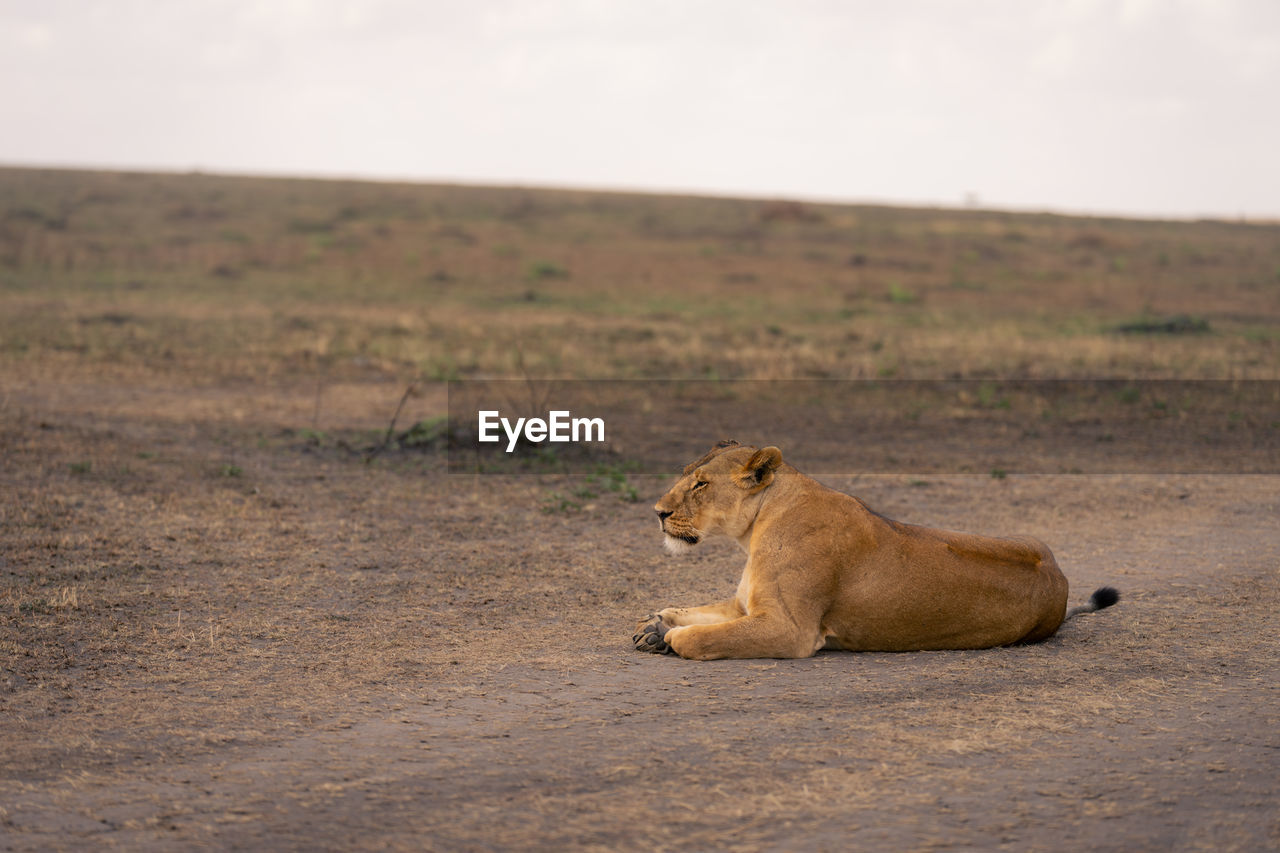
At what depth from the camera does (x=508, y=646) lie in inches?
237

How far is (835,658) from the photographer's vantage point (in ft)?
18.4

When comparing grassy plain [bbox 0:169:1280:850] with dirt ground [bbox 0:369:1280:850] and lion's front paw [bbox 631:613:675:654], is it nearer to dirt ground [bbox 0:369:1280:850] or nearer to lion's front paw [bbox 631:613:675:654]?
dirt ground [bbox 0:369:1280:850]

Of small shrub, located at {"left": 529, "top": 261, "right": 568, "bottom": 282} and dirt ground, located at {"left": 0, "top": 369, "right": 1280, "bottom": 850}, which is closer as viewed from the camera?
dirt ground, located at {"left": 0, "top": 369, "right": 1280, "bottom": 850}

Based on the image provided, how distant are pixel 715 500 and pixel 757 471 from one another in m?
0.24

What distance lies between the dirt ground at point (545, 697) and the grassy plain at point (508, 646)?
2 centimetres

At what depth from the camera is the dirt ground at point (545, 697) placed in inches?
152

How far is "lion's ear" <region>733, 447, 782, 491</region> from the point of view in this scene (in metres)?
5.74

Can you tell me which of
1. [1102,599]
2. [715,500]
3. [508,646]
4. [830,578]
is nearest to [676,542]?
[715,500]

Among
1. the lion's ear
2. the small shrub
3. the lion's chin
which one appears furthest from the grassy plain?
the small shrub

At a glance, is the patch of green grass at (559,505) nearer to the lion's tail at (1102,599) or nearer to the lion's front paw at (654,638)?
the lion's front paw at (654,638)

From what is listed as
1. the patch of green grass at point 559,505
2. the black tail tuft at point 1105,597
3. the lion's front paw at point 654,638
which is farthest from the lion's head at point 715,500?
the patch of green grass at point 559,505

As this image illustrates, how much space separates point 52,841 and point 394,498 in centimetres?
605

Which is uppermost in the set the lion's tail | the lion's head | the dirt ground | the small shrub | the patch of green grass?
the small shrub

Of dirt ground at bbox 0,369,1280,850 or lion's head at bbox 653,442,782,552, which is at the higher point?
lion's head at bbox 653,442,782,552
